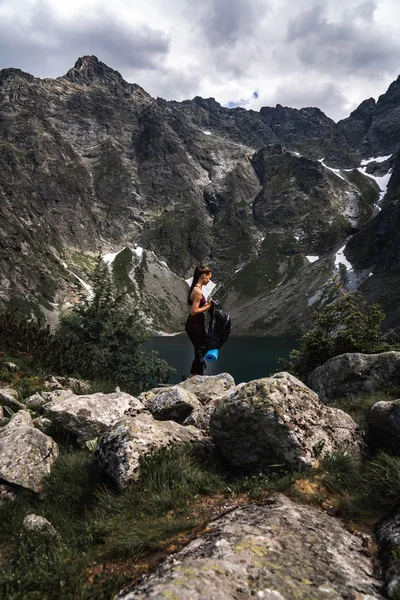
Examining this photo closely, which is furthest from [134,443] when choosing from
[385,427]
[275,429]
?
[385,427]

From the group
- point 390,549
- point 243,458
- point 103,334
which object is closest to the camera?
point 390,549

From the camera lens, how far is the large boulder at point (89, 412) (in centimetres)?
725

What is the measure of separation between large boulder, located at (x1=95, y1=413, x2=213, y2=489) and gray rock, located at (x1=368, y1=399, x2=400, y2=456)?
2771 millimetres

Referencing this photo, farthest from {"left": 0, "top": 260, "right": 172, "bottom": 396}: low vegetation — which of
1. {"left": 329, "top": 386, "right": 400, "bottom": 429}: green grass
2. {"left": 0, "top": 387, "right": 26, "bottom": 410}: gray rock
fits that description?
{"left": 329, "top": 386, "right": 400, "bottom": 429}: green grass

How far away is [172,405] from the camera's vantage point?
8.23 metres

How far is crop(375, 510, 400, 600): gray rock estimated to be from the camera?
2.82 meters

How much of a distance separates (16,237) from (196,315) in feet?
567

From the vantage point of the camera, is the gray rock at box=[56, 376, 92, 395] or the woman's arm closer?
the woman's arm

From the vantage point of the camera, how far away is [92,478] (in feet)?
18.6

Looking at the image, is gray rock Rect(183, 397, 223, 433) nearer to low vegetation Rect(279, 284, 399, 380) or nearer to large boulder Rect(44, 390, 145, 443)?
large boulder Rect(44, 390, 145, 443)

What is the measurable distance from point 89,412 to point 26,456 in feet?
5.30

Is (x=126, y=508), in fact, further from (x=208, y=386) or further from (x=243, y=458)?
(x=208, y=386)

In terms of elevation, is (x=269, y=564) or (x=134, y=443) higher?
(x=134, y=443)

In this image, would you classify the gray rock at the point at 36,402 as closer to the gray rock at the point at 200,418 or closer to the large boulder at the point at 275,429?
the gray rock at the point at 200,418
